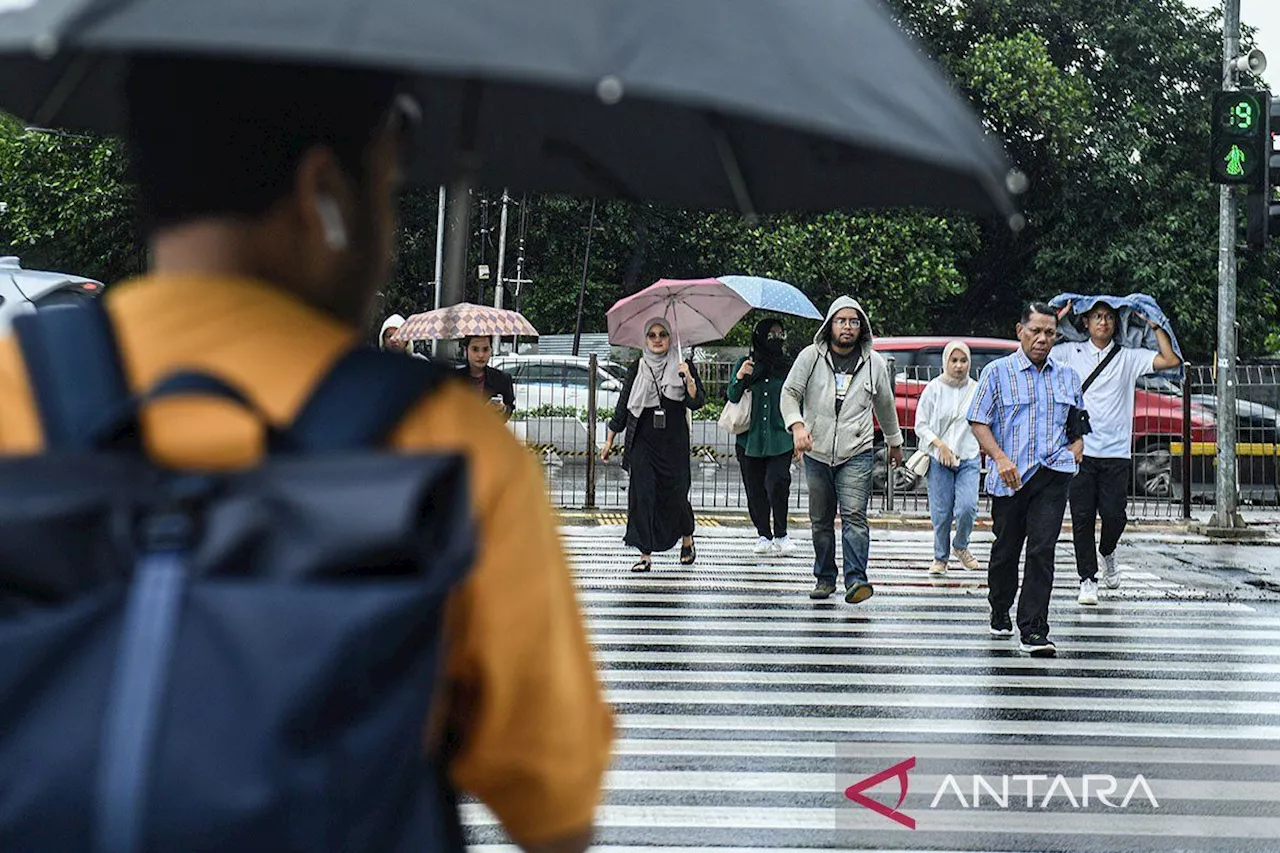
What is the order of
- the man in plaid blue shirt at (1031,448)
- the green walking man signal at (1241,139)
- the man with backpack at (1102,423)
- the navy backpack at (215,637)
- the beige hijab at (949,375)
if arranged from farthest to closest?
1. the green walking man signal at (1241,139)
2. the beige hijab at (949,375)
3. the man with backpack at (1102,423)
4. the man in plaid blue shirt at (1031,448)
5. the navy backpack at (215,637)

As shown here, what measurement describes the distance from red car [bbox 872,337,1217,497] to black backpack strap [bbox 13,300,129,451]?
1928 centimetres

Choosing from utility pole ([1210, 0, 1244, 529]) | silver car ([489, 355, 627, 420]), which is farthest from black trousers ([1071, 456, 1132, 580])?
silver car ([489, 355, 627, 420])

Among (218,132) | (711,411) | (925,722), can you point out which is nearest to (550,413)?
(711,411)

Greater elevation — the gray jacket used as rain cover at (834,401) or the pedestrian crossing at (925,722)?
the gray jacket used as rain cover at (834,401)

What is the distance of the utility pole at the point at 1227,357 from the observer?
17.0m

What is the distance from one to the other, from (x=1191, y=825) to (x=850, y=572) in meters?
5.58

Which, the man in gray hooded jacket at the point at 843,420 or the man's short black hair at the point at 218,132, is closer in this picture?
the man's short black hair at the point at 218,132

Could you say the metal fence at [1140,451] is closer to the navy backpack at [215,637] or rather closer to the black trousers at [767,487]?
the black trousers at [767,487]

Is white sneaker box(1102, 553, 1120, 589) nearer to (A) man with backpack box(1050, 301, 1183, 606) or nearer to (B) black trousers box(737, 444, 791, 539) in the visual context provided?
(A) man with backpack box(1050, 301, 1183, 606)

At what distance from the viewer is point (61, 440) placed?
4.75ft

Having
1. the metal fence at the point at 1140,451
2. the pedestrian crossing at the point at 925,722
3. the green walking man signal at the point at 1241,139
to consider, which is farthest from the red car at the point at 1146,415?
the pedestrian crossing at the point at 925,722

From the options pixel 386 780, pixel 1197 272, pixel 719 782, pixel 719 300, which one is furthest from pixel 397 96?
pixel 1197 272

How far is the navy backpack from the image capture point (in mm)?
1327

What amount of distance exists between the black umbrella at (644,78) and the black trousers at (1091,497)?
9.48m
